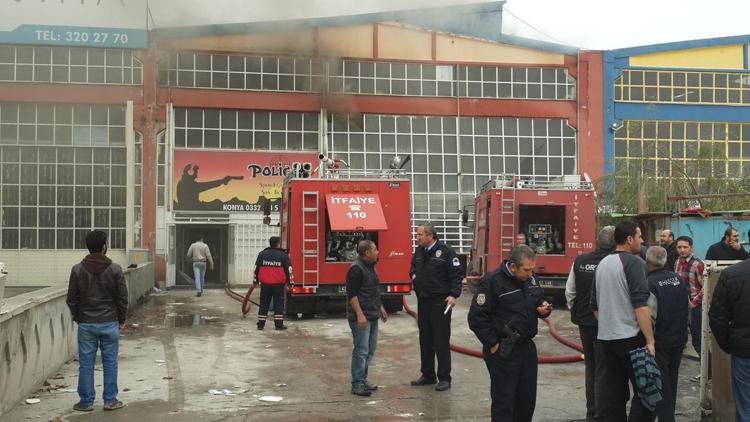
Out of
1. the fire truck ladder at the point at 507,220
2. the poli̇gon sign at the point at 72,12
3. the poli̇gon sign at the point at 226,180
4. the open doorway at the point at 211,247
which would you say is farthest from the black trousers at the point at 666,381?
the open doorway at the point at 211,247

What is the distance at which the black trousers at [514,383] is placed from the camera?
4.92 metres

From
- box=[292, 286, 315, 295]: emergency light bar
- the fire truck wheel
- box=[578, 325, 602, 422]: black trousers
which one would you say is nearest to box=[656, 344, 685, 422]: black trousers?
box=[578, 325, 602, 422]: black trousers

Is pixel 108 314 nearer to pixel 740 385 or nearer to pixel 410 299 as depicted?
pixel 740 385

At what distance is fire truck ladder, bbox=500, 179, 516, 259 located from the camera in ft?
50.3

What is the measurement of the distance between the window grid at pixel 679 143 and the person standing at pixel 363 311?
18542 millimetres

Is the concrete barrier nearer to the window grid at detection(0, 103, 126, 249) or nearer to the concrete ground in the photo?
the concrete ground

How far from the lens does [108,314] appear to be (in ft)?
21.4

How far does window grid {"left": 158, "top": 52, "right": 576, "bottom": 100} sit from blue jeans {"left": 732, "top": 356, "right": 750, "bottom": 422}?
20156 mm

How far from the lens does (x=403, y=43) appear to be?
24.7 m

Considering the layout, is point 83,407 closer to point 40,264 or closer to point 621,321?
point 621,321

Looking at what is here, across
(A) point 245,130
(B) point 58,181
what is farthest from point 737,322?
(B) point 58,181

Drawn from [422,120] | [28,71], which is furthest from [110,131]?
[422,120]

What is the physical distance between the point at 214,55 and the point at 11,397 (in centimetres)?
1863

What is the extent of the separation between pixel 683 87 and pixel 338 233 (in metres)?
18.3
